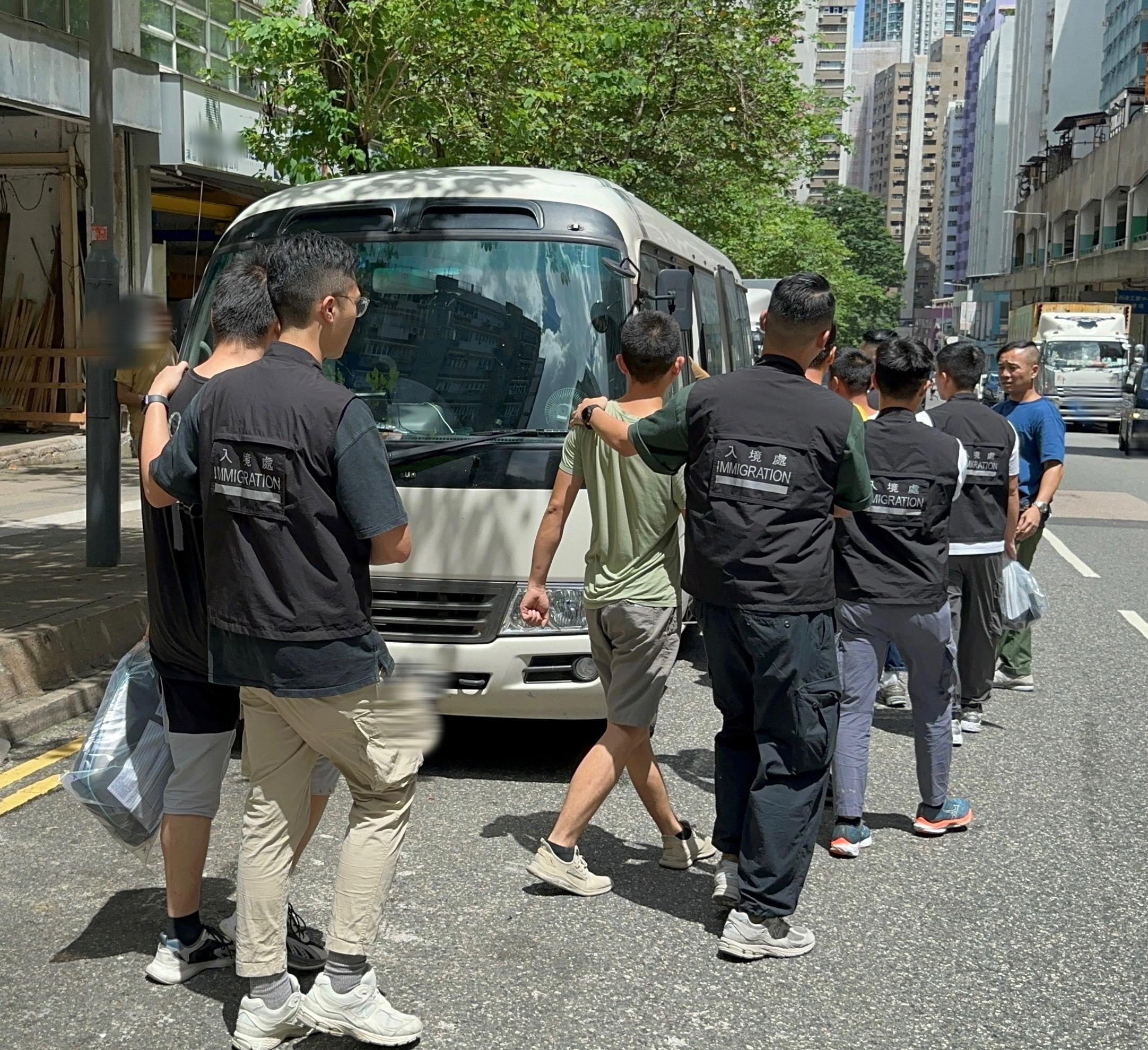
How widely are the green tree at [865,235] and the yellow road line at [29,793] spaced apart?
136313 millimetres

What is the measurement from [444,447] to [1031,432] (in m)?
3.31

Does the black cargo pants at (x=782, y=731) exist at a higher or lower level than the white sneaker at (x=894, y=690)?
higher

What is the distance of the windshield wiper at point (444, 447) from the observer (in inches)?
225

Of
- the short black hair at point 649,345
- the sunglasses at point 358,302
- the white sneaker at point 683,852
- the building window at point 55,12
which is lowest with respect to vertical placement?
the white sneaker at point 683,852

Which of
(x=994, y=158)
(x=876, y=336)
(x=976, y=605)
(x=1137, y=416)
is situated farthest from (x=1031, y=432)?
(x=994, y=158)

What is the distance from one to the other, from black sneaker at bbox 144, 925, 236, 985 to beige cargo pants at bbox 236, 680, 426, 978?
41cm

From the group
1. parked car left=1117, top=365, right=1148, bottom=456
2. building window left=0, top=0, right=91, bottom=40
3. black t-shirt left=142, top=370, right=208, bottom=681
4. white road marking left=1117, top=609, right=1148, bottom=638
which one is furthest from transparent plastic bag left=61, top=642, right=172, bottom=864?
parked car left=1117, top=365, right=1148, bottom=456

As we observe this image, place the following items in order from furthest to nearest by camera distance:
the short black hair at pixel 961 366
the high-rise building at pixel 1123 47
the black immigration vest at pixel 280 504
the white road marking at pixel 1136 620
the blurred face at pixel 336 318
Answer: the high-rise building at pixel 1123 47 < the white road marking at pixel 1136 620 < the short black hair at pixel 961 366 < the blurred face at pixel 336 318 < the black immigration vest at pixel 280 504

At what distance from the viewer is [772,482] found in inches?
159

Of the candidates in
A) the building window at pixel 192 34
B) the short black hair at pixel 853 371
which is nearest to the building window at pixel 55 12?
the building window at pixel 192 34

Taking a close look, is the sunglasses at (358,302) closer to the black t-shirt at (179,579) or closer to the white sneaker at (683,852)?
the black t-shirt at (179,579)

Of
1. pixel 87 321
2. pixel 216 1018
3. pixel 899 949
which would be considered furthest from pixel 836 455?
pixel 87 321

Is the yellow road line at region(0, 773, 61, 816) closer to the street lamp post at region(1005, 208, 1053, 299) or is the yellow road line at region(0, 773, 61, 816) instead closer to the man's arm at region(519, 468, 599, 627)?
the man's arm at region(519, 468, 599, 627)

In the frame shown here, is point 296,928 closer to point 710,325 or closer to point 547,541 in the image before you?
point 547,541
